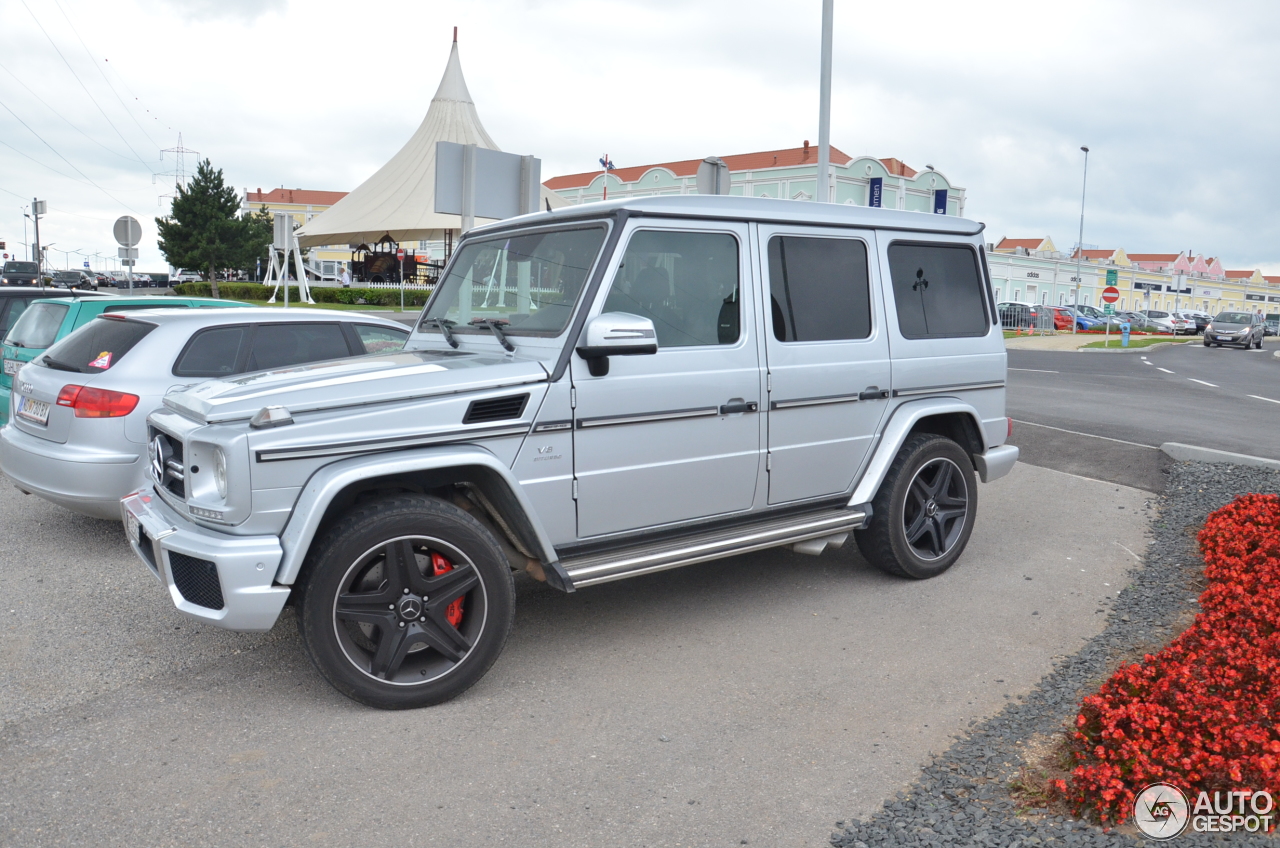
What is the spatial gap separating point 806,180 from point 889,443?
63191mm

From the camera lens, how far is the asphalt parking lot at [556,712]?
3230mm

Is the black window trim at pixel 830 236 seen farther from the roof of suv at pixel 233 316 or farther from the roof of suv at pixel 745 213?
the roof of suv at pixel 233 316

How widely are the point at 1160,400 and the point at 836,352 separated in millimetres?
13667

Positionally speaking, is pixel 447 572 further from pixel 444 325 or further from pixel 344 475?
pixel 444 325

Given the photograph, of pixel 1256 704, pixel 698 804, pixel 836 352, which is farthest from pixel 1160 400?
pixel 698 804

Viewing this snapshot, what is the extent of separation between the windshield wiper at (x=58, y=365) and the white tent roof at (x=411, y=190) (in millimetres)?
27208

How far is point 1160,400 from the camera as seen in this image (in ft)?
54.4

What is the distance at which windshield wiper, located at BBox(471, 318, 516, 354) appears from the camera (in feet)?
15.2

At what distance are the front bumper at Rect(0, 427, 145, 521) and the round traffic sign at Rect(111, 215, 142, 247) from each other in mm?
16522

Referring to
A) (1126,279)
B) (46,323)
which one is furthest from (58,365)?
(1126,279)

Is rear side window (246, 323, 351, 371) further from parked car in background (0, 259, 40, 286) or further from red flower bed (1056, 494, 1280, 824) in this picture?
parked car in background (0, 259, 40, 286)

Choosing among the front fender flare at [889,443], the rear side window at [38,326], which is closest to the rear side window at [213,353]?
the rear side window at [38,326]

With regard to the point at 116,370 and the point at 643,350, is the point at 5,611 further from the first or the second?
the point at 643,350

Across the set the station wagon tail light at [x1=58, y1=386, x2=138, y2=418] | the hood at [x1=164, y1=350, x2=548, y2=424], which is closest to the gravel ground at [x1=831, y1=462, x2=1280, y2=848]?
the hood at [x1=164, y1=350, x2=548, y2=424]
